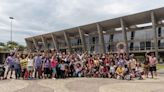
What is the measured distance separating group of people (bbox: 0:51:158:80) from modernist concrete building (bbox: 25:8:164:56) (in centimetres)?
2923

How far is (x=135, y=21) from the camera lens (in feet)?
166

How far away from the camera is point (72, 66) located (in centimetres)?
1681

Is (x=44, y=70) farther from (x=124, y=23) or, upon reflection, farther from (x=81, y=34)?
(x=81, y=34)

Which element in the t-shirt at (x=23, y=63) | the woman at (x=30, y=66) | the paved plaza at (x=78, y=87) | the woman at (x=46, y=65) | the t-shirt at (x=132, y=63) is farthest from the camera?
the t-shirt at (x=132, y=63)

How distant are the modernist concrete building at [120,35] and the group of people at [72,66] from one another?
95.9 ft

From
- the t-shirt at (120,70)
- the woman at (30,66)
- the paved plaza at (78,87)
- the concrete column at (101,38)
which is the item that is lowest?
the paved plaza at (78,87)

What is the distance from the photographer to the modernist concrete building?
4738cm

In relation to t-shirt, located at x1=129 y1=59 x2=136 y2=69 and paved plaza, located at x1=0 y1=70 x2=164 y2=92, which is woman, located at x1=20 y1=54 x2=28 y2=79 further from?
t-shirt, located at x1=129 y1=59 x2=136 y2=69

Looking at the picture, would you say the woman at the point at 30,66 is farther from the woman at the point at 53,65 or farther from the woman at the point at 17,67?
the woman at the point at 53,65

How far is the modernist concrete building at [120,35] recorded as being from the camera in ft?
155

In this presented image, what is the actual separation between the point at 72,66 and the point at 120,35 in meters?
41.9

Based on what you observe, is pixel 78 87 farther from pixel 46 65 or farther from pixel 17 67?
pixel 17 67

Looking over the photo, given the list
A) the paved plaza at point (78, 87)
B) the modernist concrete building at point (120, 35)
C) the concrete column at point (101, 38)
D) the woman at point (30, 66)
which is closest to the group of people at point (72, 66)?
the woman at point (30, 66)

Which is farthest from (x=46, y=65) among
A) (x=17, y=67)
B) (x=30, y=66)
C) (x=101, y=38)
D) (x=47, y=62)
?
(x=101, y=38)
